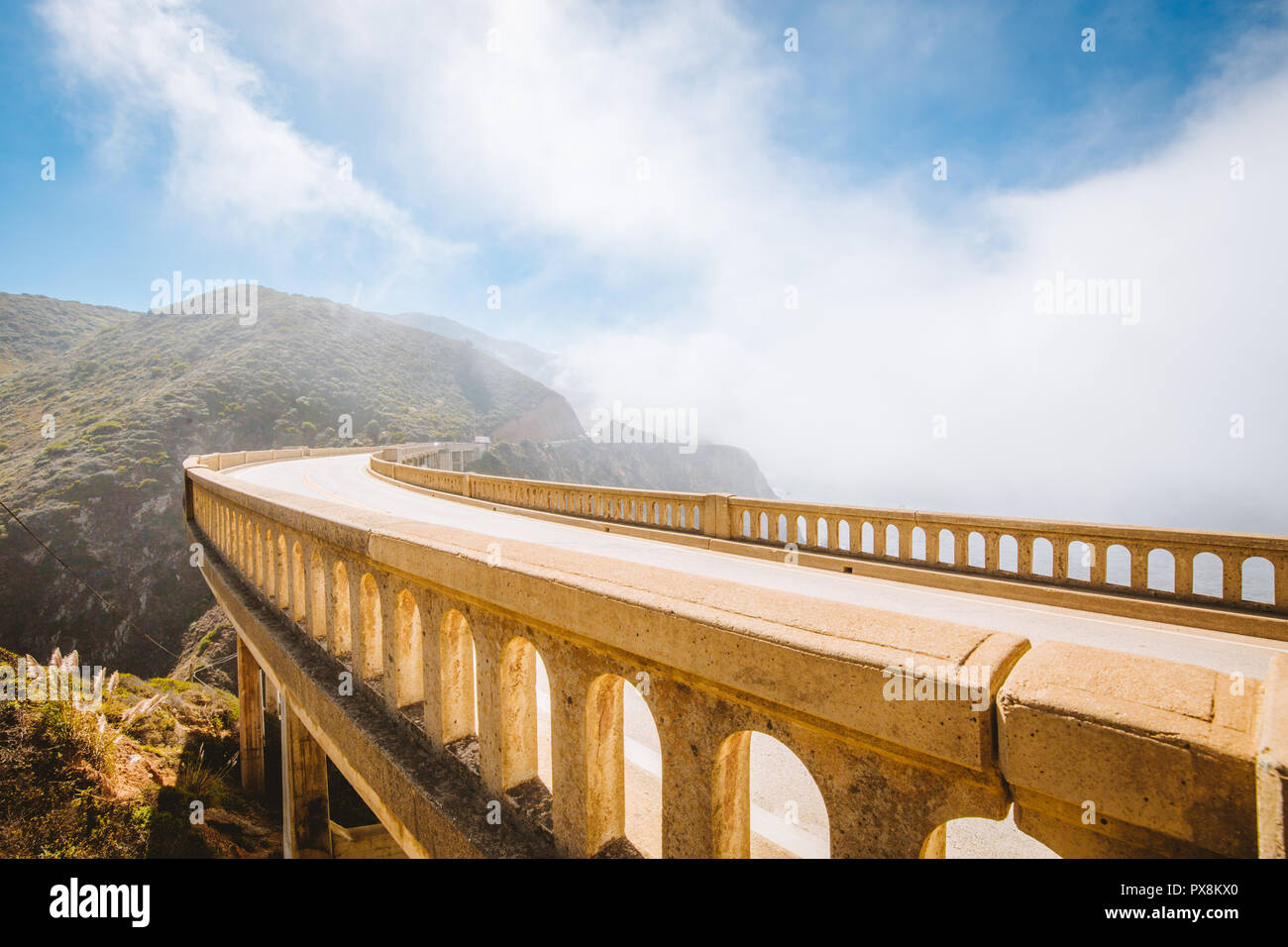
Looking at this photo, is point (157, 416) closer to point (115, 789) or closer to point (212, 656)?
point (212, 656)

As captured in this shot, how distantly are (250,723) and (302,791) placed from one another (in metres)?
4.58

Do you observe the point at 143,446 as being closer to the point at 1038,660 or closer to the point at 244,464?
the point at 244,464

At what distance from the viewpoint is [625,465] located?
130625 millimetres

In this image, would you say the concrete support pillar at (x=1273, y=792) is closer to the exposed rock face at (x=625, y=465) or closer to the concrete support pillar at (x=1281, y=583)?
the concrete support pillar at (x=1281, y=583)

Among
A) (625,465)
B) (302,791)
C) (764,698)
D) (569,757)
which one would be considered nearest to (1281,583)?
(764,698)

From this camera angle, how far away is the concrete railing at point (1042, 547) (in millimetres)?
5594

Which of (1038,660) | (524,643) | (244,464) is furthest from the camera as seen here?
(244,464)

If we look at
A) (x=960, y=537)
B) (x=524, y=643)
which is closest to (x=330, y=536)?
(x=524, y=643)

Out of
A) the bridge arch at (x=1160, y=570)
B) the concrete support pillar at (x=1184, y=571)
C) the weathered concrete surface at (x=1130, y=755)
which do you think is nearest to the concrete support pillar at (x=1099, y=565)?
the bridge arch at (x=1160, y=570)

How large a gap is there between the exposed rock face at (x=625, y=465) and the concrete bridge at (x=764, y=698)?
1371 inches

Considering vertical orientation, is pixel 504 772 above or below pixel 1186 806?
below
